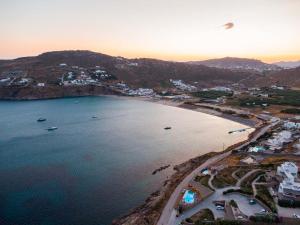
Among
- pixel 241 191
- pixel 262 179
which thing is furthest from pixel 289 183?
pixel 241 191

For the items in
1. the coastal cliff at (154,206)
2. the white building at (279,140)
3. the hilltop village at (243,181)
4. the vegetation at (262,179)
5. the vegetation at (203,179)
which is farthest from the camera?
the white building at (279,140)

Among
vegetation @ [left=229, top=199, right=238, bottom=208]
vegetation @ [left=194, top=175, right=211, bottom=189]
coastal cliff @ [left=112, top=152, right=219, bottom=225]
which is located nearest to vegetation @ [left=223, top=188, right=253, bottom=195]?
vegetation @ [left=229, top=199, right=238, bottom=208]

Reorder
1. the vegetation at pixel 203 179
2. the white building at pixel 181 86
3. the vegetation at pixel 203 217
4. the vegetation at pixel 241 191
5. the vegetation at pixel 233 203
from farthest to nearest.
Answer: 1. the white building at pixel 181 86
2. the vegetation at pixel 203 179
3. the vegetation at pixel 241 191
4. the vegetation at pixel 233 203
5. the vegetation at pixel 203 217

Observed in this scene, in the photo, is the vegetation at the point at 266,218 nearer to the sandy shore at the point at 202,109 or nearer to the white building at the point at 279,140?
the white building at the point at 279,140

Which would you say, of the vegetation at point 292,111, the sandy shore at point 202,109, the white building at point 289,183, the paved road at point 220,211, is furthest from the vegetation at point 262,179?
the vegetation at point 292,111

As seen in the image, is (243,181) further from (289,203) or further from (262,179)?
(289,203)

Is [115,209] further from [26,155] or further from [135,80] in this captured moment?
[135,80]

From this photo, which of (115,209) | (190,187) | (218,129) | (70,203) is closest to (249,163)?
(190,187)
